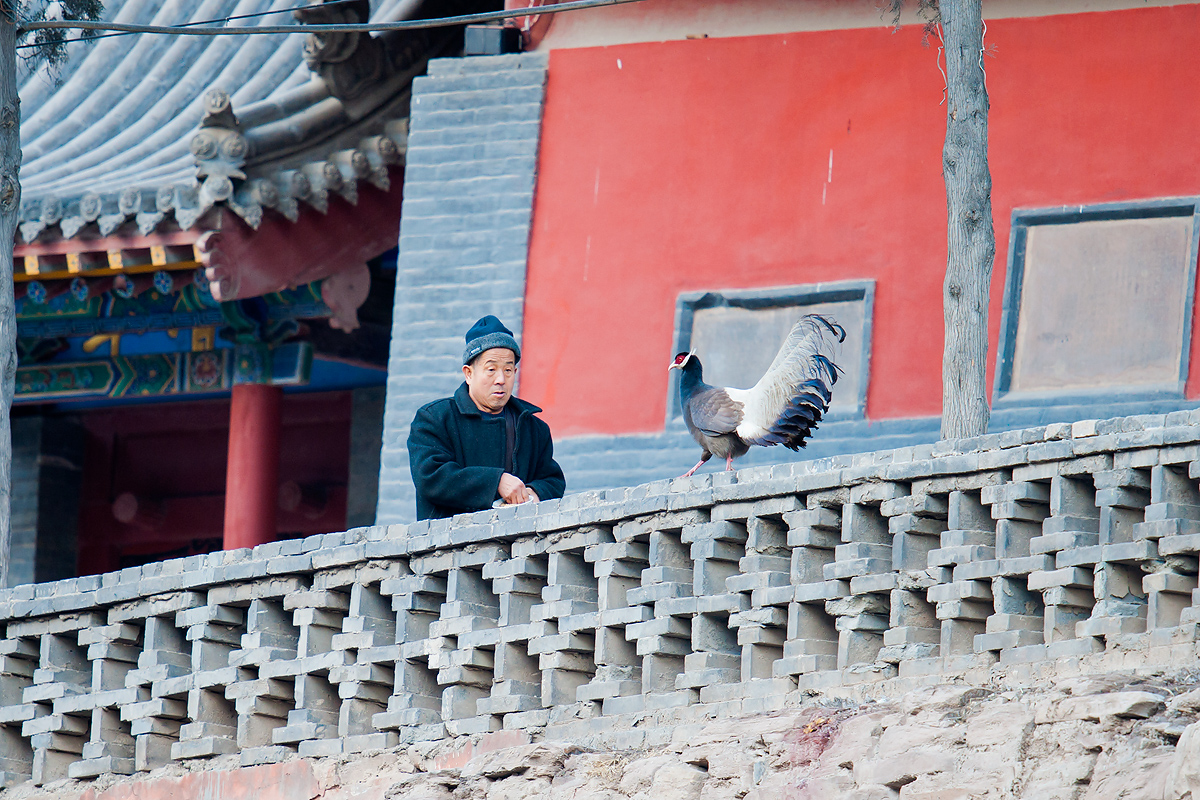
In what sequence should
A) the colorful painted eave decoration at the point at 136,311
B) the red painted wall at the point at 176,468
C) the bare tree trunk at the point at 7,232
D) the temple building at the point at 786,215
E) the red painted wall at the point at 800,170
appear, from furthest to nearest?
the red painted wall at the point at 176,468, the colorful painted eave decoration at the point at 136,311, the red painted wall at the point at 800,170, the temple building at the point at 786,215, the bare tree trunk at the point at 7,232

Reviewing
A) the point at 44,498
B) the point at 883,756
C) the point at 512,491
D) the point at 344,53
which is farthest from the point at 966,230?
the point at 44,498

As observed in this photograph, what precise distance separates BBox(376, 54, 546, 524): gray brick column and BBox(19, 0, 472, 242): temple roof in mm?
301

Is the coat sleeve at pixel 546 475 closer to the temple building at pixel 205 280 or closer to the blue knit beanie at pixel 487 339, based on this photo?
the blue knit beanie at pixel 487 339

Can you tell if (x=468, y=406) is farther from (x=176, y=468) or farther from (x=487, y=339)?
(x=176, y=468)

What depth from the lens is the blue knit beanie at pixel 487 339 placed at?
5152 millimetres

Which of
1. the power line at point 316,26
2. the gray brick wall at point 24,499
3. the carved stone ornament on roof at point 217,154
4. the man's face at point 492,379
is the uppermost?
the power line at point 316,26

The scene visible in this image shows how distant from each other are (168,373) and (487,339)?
4.54m

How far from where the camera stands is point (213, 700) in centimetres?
504

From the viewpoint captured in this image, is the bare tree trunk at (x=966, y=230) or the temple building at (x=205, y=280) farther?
the temple building at (x=205, y=280)

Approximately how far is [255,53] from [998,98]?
399 cm

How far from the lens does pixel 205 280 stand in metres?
8.32

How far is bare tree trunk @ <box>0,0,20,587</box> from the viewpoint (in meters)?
5.84

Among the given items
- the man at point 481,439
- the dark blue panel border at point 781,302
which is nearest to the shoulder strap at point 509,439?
the man at point 481,439

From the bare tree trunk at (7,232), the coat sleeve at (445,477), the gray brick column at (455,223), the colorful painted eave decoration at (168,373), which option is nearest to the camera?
the coat sleeve at (445,477)
